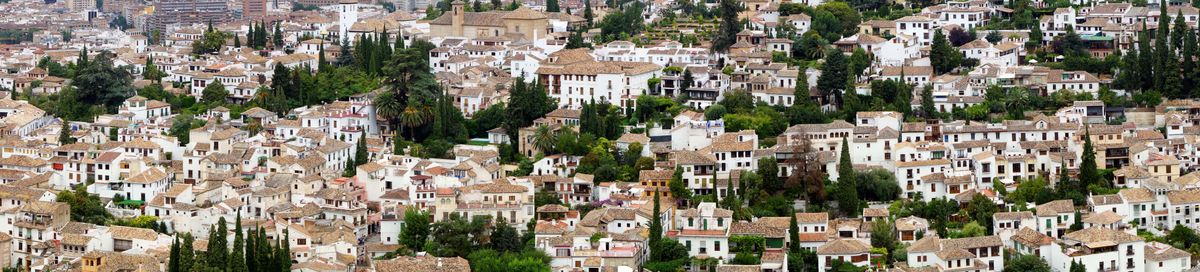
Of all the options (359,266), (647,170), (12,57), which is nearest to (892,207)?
(647,170)

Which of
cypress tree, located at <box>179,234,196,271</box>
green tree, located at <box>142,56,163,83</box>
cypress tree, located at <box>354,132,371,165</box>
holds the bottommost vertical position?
cypress tree, located at <box>179,234,196,271</box>

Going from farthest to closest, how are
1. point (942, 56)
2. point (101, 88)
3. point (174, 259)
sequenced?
point (101, 88) < point (942, 56) < point (174, 259)

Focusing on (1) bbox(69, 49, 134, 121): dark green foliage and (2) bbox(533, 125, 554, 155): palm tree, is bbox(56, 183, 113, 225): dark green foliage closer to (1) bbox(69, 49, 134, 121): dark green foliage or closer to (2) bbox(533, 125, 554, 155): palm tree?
(2) bbox(533, 125, 554, 155): palm tree

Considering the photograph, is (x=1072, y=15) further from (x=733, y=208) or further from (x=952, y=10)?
(x=733, y=208)

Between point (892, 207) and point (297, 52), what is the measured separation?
2636cm

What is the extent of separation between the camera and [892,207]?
164 feet

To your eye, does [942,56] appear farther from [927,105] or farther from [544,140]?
[544,140]

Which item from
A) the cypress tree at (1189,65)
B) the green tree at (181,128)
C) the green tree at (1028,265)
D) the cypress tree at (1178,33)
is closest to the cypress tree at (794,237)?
the green tree at (1028,265)

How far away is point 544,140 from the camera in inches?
2126

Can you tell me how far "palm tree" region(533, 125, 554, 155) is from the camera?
177ft

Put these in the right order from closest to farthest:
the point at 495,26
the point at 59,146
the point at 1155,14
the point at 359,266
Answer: the point at 359,266
the point at 59,146
the point at 1155,14
the point at 495,26

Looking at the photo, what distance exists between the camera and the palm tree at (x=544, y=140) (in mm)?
54000

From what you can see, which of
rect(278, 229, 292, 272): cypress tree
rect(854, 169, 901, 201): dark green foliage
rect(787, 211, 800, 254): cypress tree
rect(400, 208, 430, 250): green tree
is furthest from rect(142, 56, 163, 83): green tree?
rect(787, 211, 800, 254): cypress tree

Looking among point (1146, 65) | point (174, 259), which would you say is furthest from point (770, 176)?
point (174, 259)
